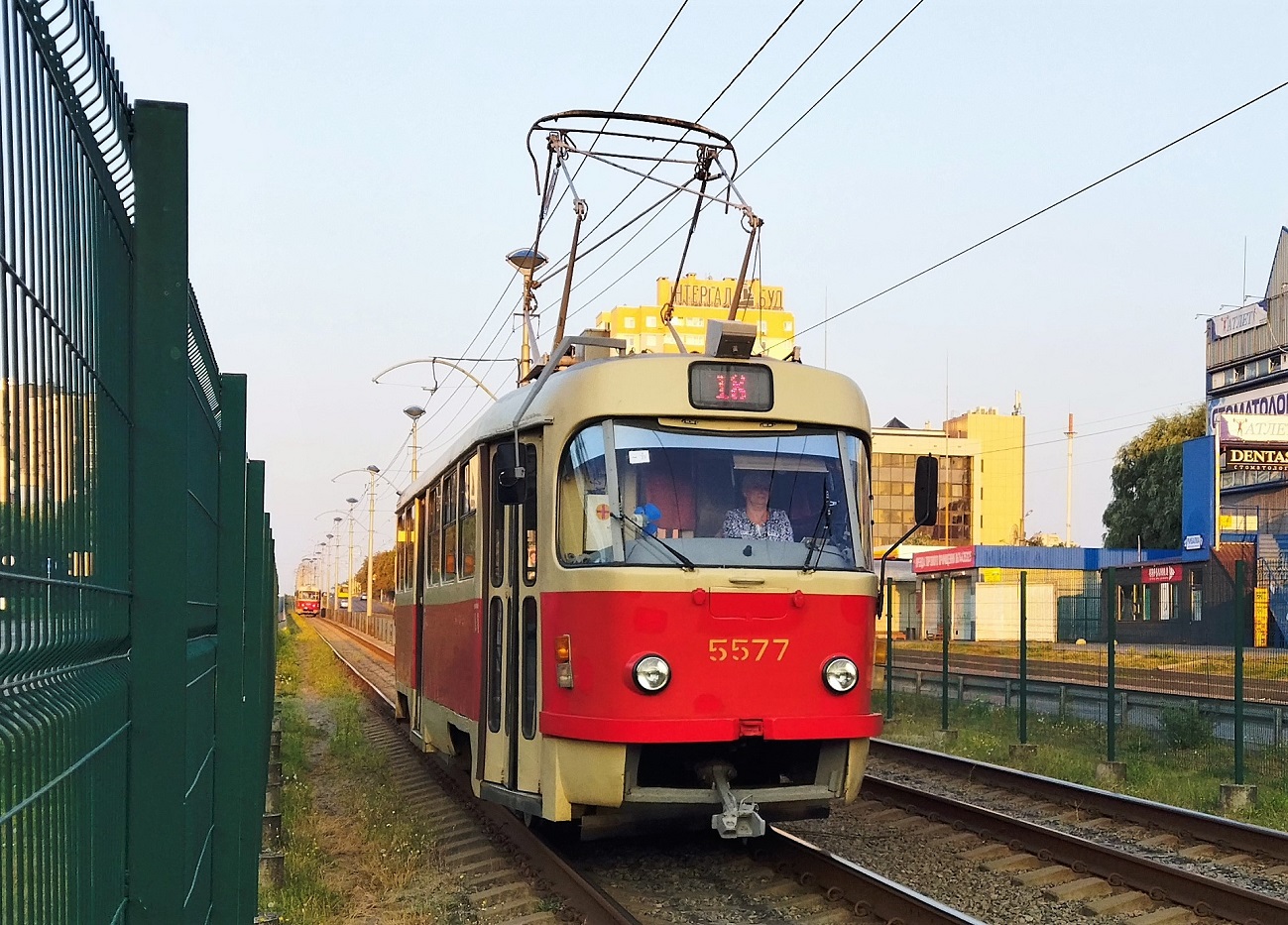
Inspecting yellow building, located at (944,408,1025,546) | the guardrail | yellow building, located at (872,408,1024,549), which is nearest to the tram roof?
the guardrail

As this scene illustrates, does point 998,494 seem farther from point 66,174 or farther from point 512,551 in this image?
point 66,174

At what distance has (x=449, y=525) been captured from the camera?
1145 centimetres

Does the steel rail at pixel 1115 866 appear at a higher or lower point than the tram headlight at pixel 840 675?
lower

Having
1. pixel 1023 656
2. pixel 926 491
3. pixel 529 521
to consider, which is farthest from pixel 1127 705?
pixel 529 521

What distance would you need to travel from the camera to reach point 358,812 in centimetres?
1227

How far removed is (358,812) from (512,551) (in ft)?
14.7

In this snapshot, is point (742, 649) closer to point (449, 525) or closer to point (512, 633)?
point (512, 633)

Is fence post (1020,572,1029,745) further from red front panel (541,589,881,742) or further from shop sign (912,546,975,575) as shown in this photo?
shop sign (912,546,975,575)

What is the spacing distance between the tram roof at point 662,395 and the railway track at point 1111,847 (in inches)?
123

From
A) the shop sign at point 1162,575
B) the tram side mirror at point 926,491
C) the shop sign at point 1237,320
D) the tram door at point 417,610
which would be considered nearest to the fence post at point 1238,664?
the shop sign at point 1162,575

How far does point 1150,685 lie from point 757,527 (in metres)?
8.72

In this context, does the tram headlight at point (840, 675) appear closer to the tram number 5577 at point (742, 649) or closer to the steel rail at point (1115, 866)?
the tram number 5577 at point (742, 649)

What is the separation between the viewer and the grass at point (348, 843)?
328 inches

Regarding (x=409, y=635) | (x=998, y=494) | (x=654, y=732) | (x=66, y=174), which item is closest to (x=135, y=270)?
(x=66, y=174)
